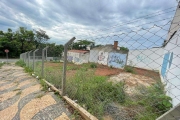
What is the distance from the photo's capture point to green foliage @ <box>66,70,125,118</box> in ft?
8.55

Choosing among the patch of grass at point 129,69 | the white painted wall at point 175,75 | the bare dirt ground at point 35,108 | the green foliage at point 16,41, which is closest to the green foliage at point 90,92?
the bare dirt ground at point 35,108

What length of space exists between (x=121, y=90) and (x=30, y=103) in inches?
102

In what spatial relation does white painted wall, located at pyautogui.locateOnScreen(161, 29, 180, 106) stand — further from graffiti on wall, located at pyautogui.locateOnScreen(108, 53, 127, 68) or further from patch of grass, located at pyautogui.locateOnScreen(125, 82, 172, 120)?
graffiti on wall, located at pyautogui.locateOnScreen(108, 53, 127, 68)

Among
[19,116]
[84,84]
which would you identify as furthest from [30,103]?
[84,84]

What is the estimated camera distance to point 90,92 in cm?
296

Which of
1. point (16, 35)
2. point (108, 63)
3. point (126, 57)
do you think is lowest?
point (108, 63)

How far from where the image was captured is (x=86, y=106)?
2568 millimetres

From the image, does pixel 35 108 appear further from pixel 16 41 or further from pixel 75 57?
pixel 16 41

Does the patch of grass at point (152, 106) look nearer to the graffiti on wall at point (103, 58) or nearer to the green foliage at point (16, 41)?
the graffiti on wall at point (103, 58)

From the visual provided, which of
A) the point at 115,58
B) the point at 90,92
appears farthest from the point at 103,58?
the point at 90,92

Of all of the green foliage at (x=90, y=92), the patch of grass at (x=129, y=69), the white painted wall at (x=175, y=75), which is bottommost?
the patch of grass at (x=129, y=69)

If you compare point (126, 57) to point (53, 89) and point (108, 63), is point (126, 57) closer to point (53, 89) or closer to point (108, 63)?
point (108, 63)

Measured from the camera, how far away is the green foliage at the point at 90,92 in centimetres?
261

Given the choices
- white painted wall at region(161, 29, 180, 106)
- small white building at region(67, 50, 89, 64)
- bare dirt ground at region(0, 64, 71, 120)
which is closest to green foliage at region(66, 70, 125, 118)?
bare dirt ground at region(0, 64, 71, 120)
